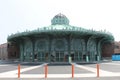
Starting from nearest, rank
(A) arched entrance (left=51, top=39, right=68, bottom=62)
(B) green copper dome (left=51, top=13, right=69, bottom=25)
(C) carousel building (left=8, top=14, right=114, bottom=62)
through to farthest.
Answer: (C) carousel building (left=8, top=14, right=114, bottom=62), (A) arched entrance (left=51, top=39, right=68, bottom=62), (B) green copper dome (left=51, top=13, right=69, bottom=25)

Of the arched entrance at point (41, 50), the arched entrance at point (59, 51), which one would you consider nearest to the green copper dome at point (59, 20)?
the arched entrance at point (41, 50)

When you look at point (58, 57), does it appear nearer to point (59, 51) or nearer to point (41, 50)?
point (59, 51)

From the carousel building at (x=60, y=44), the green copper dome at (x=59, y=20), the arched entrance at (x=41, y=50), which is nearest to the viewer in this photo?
the carousel building at (x=60, y=44)

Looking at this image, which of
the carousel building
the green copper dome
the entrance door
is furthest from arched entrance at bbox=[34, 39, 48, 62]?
the green copper dome

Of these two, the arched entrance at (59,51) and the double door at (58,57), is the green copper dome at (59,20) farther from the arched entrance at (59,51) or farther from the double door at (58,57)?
the double door at (58,57)

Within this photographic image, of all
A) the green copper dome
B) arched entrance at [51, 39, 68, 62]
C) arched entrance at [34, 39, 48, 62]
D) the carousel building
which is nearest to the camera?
the carousel building

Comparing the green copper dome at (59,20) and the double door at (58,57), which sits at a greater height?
the green copper dome at (59,20)

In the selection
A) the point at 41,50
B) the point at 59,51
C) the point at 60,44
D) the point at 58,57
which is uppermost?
the point at 60,44

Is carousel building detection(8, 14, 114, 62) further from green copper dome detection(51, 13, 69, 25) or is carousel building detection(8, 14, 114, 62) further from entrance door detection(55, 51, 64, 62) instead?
green copper dome detection(51, 13, 69, 25)

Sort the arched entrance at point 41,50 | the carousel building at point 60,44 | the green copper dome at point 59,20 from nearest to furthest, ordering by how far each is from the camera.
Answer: the carousel building at point 60,44
the arched entrance at point 41,50
the green copper dome at point 59,20

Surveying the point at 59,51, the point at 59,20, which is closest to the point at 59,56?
the point at 59,51

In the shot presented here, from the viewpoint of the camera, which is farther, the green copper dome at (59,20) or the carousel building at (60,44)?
the green copper dome at (59,20)

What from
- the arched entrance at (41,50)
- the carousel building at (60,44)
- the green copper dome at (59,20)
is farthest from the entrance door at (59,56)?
the green copper dome at (59,20)

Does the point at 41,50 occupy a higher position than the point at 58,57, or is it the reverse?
the point at 41,50
